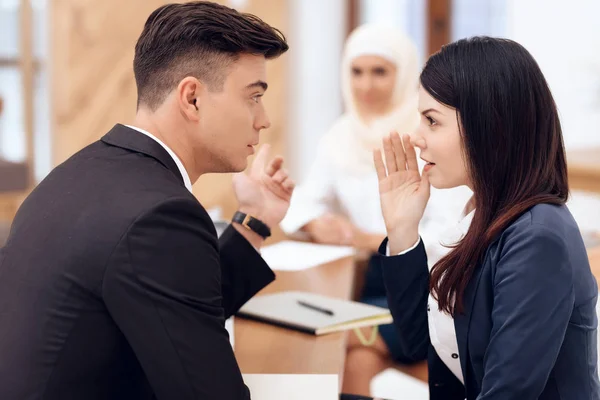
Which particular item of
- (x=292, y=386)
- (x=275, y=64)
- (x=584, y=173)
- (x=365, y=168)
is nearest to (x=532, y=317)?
(x=292, y=386)

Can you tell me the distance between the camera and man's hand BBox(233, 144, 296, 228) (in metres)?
1.85

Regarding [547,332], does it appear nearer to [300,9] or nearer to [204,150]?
[204,150]

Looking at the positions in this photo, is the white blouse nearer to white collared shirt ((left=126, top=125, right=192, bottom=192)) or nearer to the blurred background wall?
white collared shirt ((left=126, top=125, right=192, bottom=192))

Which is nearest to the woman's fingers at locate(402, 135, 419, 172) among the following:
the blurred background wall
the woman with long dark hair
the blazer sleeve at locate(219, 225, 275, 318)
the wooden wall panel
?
the woman with long dark hair

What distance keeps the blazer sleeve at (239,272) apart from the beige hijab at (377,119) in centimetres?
149

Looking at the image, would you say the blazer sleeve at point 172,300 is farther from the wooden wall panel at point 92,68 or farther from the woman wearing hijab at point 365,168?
the wooden wall panel at point 92,68

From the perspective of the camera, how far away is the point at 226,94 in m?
1.35

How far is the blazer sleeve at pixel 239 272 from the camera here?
1.65 meters

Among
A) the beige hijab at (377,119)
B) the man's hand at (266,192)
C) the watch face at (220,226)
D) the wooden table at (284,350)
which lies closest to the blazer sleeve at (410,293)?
the wooden table at (284,350)

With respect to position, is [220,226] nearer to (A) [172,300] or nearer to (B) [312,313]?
(B) [312,313]

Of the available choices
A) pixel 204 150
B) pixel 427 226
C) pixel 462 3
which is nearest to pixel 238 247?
pixel 204 150

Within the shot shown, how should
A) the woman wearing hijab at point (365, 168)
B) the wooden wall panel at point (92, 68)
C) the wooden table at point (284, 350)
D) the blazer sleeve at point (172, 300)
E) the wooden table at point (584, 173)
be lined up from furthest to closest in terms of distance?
the wooden wall panel at point (92, 68), the wooden table at point (584, 173), the woman wearing hijab at point (365, 168), the wooden table at point (284, 350), the blazer sleeve at point (172, 300)

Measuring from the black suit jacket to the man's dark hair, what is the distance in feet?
0.75

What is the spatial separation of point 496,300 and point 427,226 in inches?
56.7
